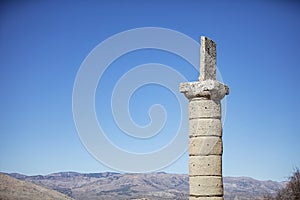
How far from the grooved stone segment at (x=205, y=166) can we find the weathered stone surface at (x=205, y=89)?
5.51 ft

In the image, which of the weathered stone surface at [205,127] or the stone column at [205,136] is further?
the weathered stone surface at [205,127]

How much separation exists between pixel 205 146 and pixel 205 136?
279mm

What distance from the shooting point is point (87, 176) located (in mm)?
165750

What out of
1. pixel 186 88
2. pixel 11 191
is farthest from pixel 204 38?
pixel 11 191

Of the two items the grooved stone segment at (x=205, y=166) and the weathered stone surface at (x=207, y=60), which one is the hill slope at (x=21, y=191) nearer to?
the grooved stone segment at (x=205, y=166)

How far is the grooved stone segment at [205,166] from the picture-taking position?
12.2 metres

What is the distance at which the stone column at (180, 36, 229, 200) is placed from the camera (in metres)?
12.2

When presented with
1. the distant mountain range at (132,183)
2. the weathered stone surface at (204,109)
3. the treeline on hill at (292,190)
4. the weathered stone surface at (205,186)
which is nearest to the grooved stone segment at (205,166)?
the weathered stone surface at (205,186)

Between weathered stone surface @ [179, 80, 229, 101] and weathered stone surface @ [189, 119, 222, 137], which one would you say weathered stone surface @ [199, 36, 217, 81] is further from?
weathered stone surface @ [189, 119, 222, 137]

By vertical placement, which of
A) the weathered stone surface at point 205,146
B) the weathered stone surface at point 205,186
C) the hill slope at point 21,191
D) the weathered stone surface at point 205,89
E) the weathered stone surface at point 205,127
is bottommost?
the weathered stone surface at point 205,186

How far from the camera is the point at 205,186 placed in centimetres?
1209

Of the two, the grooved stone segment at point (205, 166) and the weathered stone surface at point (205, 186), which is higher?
the grooved stone segment at point (205, 166)

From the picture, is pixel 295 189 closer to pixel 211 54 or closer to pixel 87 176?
pixel 211 54

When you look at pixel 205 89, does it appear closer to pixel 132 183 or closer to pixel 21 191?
pixel 21 191
